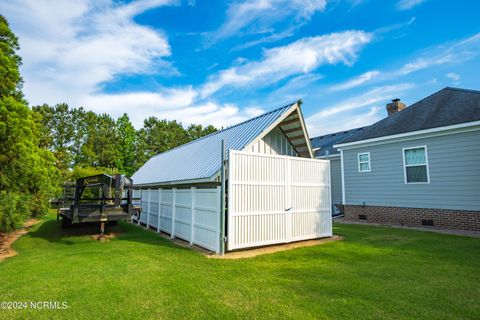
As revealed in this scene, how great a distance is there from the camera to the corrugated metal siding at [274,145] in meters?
9.32

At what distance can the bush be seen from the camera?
7851mm

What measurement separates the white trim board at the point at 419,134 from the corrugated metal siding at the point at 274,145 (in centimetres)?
546

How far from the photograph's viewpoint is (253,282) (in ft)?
16.3

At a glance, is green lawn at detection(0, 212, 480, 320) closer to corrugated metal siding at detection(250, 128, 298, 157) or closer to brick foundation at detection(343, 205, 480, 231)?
brick foundation at detection(343, 205, 480, 231)

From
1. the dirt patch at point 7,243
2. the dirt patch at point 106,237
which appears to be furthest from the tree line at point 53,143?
the dirt patch at point 106,237

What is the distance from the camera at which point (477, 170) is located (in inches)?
385

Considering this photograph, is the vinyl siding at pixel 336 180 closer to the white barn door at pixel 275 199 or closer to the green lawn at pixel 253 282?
the white barn door at pixel 275 199

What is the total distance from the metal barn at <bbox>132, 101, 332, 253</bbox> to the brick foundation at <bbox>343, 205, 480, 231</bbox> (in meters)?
4.75

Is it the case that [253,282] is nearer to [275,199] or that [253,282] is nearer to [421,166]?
[275,199]

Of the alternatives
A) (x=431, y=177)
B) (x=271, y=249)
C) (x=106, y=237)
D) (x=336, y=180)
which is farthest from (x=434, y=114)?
(x=106, y=237)

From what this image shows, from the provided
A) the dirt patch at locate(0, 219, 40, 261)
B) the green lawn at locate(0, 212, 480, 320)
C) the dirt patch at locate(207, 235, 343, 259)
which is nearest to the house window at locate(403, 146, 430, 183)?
the green lawn at locate(0, 212, 480, 320)

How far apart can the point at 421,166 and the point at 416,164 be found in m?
0.22

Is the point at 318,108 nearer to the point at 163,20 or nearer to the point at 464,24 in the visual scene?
the point at 464,24

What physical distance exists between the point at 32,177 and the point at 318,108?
14.7 metres
